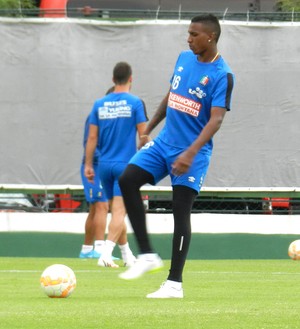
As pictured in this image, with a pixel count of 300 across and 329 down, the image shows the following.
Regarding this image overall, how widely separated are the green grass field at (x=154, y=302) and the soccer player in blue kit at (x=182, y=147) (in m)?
0.33

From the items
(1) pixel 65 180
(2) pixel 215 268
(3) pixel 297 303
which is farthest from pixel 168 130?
(1) pixel 65 180

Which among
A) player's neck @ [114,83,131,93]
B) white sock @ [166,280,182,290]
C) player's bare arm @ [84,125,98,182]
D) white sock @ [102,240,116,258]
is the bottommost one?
white sock @ [102,240,116,258]

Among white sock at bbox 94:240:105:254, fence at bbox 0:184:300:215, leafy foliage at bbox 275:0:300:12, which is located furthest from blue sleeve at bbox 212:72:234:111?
leafy foliage at bbox 275:0:300:12

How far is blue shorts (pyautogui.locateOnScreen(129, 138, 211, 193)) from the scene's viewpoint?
8.83m

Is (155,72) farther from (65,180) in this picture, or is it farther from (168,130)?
(168,130)

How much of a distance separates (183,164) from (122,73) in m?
5.26

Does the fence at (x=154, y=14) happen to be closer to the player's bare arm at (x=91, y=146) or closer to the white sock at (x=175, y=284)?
the player's bare arm at (x=91, y=146)

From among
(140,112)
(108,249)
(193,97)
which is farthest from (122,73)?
(193,97)

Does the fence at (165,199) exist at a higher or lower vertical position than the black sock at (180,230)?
lower

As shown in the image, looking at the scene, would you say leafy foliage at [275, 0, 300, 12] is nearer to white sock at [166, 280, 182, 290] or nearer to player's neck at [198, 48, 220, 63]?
player's neck at [198, 48, 220, 63]

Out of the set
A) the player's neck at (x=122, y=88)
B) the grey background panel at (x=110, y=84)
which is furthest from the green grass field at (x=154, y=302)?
the grey background panel at (x=110, y=84)

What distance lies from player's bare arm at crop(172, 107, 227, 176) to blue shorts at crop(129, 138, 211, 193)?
223 millimetres

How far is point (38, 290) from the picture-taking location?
9.95 meters

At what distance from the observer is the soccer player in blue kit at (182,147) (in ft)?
28.8
